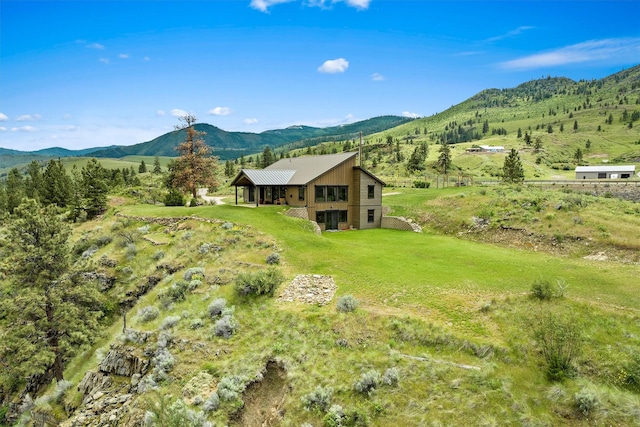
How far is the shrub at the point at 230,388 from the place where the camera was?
40.5 feet

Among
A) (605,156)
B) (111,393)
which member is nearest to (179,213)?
(111,393)

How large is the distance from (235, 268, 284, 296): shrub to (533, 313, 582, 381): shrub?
453 inches

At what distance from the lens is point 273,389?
12961mm

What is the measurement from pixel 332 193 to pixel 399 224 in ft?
24.7

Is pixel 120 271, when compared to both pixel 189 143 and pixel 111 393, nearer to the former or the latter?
pixel 111 393

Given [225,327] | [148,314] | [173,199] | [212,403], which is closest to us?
[212,403]

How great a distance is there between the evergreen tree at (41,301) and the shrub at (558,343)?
903 inches

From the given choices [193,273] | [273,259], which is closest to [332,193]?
[273,259]

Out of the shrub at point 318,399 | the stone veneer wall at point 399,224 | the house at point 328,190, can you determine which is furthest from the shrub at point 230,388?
the stone veneer wall at point 399,224

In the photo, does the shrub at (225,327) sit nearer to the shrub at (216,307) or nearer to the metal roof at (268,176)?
the shrub at (216,307)

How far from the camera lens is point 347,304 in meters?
15.4

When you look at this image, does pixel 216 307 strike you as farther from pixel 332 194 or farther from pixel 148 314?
pixel 332 194

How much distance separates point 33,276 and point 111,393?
1186cm

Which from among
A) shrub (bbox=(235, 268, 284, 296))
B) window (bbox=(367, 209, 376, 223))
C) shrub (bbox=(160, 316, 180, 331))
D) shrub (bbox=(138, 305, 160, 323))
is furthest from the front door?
shrub (bbox=(160, 316, 180, 331))
